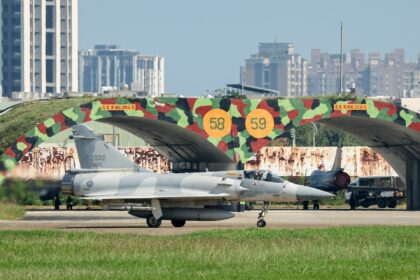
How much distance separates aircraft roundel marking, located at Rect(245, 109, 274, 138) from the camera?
→ 2657 inches

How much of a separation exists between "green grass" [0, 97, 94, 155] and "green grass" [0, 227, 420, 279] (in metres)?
31.1

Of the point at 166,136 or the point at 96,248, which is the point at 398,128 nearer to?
the point at 166,136

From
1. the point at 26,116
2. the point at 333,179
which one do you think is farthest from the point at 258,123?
the point at 26,116

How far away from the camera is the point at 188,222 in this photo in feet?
191

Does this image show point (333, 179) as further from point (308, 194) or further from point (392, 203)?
point (308, 194)

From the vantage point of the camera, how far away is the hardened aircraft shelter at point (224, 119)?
206 ft

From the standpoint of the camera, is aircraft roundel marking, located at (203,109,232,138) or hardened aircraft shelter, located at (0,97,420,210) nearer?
hardened aircraft shelter, located at (0,97,420,210)

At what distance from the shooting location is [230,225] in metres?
54.7

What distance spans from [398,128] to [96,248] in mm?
33554

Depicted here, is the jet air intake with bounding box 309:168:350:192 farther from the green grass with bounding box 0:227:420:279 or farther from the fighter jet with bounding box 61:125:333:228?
the green grass with bounding box 0:227:420:279

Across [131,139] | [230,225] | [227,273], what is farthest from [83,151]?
[131,139]

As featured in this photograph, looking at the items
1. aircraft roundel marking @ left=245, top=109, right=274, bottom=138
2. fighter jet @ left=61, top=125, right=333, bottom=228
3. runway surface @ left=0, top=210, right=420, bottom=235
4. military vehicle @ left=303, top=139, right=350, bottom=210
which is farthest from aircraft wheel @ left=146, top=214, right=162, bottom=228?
military vehicle @ left=303, top=139, right=350, bottom=210

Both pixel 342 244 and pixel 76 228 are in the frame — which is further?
pixel 76 228

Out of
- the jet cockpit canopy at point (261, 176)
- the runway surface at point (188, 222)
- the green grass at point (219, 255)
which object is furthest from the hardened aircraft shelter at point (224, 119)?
the green grass at point (219, 255)
